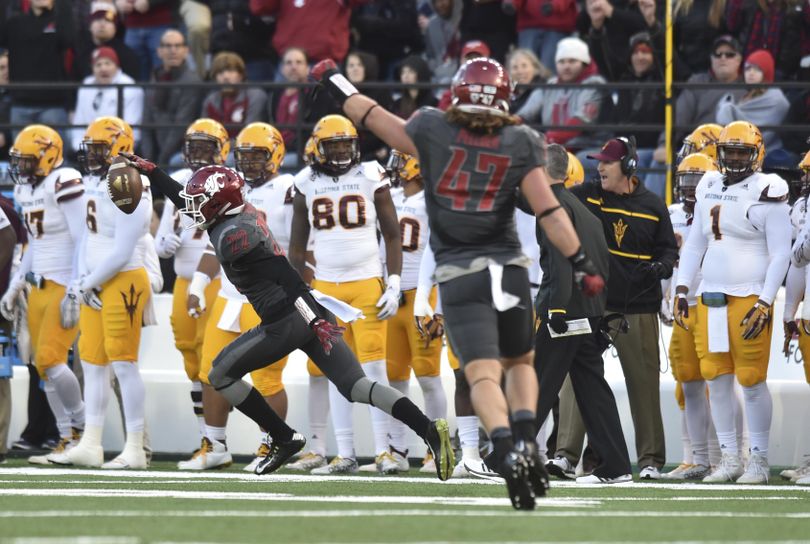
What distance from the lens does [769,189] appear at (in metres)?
9.34

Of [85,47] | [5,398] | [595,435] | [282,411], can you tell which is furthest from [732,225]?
[85,47]

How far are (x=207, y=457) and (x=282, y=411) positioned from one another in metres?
0.56

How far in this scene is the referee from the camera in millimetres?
8469

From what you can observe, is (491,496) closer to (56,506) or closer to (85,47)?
(56,506)

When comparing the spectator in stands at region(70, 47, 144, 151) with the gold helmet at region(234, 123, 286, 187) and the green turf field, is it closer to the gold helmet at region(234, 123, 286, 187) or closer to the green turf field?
the gold helmet at region(234, 123, 286, 187)

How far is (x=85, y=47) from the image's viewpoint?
14.8 meters

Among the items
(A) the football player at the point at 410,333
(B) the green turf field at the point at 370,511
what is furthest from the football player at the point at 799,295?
(A) the football player at the point at 410,333

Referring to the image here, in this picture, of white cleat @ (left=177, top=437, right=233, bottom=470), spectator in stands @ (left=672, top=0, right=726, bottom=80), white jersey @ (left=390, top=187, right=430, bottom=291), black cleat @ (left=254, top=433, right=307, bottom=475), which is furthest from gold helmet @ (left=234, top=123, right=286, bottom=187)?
spectator in stands @ (left=672, top=0, right=726, bottom=80)

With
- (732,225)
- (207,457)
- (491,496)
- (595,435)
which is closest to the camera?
(491,496)

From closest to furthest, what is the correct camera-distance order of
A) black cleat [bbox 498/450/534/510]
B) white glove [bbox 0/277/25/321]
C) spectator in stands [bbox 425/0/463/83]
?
1. black cleat [bbox 498/450/534/510]
2. white glove [bbox 0/277/25/321]
3. spectator in stands [bbox 425/0/463/83]

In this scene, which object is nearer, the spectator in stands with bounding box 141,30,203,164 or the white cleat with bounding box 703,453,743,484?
the white cleat with bounding box 703,453,743,484

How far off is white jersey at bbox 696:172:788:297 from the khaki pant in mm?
6656

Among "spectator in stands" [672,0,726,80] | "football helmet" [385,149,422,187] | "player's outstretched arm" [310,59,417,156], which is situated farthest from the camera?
"spectator in stands" [672,0,726,80]

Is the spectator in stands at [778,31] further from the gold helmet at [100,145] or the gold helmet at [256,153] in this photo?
the gold helmet at [100,145]
